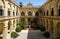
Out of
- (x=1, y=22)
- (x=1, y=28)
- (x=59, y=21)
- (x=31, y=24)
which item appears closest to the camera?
(x=1, y=22)

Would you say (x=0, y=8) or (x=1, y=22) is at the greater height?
(x=0, y=8)

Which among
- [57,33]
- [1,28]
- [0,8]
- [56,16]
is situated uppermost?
[0,8]

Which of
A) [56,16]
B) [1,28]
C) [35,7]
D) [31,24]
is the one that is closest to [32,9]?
[35,7]

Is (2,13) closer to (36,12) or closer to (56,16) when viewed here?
(56,16)

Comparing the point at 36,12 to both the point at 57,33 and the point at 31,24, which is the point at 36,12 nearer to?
the point at 31,24

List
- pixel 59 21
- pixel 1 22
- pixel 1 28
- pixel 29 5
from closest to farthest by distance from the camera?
pixel 1 22 < pixel 1 28 < pixel 59 21 < pixel 29 5

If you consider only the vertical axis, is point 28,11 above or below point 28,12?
above

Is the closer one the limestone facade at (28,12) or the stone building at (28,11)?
the limestone facade at (28,12)

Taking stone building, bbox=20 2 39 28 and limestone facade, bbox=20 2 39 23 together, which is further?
stone building, bbox=20 2 39 28

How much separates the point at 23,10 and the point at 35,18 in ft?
20.6

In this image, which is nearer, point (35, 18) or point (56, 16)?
point (56, 16)

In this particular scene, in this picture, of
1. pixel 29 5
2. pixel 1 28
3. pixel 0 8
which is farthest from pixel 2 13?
pixel 29 5

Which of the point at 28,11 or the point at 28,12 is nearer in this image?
the point at 28,11

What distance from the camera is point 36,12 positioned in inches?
1982
